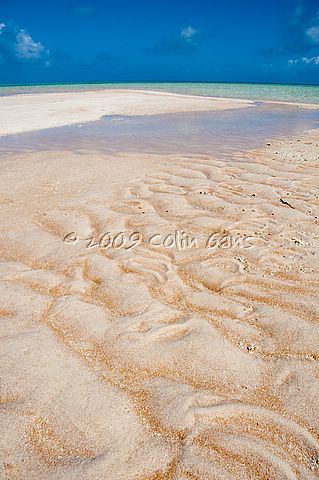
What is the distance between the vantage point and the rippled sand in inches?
65.1

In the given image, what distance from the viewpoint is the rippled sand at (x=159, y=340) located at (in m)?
1.65

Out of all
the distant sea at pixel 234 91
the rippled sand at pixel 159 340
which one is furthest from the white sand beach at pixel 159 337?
the distant sea at pixel 234 91

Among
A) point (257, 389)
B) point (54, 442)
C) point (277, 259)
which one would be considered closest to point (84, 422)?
point (54, 442)

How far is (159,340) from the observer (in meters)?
2.34

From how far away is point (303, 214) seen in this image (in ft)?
14.1

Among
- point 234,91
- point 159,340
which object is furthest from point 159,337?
point 234,91

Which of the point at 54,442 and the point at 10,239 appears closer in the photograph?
the point at 54,442

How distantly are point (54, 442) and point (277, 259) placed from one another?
2.34 m

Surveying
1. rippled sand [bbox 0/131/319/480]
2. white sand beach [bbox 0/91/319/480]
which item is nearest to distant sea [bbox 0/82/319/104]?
white sand beach [bbox 0/91/319/480]

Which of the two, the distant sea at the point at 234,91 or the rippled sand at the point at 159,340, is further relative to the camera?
the distant sea at the point at 234,91

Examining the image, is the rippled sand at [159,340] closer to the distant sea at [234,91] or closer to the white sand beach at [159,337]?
the white sand beach at [159,337]

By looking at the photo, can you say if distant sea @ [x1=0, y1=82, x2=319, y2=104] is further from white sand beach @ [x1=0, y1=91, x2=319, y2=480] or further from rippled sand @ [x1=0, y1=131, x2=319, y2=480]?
rippled sand @ [x1=0, y1=131, x2=319, y2=480]

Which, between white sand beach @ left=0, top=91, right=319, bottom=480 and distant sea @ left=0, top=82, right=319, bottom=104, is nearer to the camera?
white sand beach @ left=0, top=91, right=319, bottom=480

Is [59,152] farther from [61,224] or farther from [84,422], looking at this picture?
[84,422]
